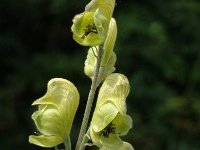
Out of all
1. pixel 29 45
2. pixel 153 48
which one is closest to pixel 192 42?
pixel 153 48

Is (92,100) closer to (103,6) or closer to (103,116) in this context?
(103,116)

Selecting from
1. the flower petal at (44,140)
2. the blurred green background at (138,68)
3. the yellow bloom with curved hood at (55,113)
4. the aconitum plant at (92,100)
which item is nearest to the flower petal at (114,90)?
the aconitum plant at (92,100)

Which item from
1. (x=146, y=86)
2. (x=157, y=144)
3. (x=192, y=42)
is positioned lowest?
(x=157, y=144)

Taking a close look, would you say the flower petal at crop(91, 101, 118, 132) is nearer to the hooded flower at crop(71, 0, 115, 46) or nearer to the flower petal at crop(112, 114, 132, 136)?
the flower petal at crop(112, 114, 132, 136)

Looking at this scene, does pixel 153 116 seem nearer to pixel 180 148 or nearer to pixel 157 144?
pixel 157 144

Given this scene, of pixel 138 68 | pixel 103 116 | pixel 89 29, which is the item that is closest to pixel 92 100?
pixel 103 116

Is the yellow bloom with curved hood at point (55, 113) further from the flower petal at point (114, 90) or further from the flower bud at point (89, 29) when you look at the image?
the flower bud at point (89, 29)

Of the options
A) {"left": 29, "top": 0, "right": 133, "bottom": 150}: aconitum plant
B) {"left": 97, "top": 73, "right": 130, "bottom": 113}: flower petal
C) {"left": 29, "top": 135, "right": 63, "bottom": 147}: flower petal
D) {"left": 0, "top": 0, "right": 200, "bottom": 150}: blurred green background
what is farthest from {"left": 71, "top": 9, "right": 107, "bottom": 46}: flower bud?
{"left": 0, "top": 0, "right": 200, "bottom": 150}: blurred green background
